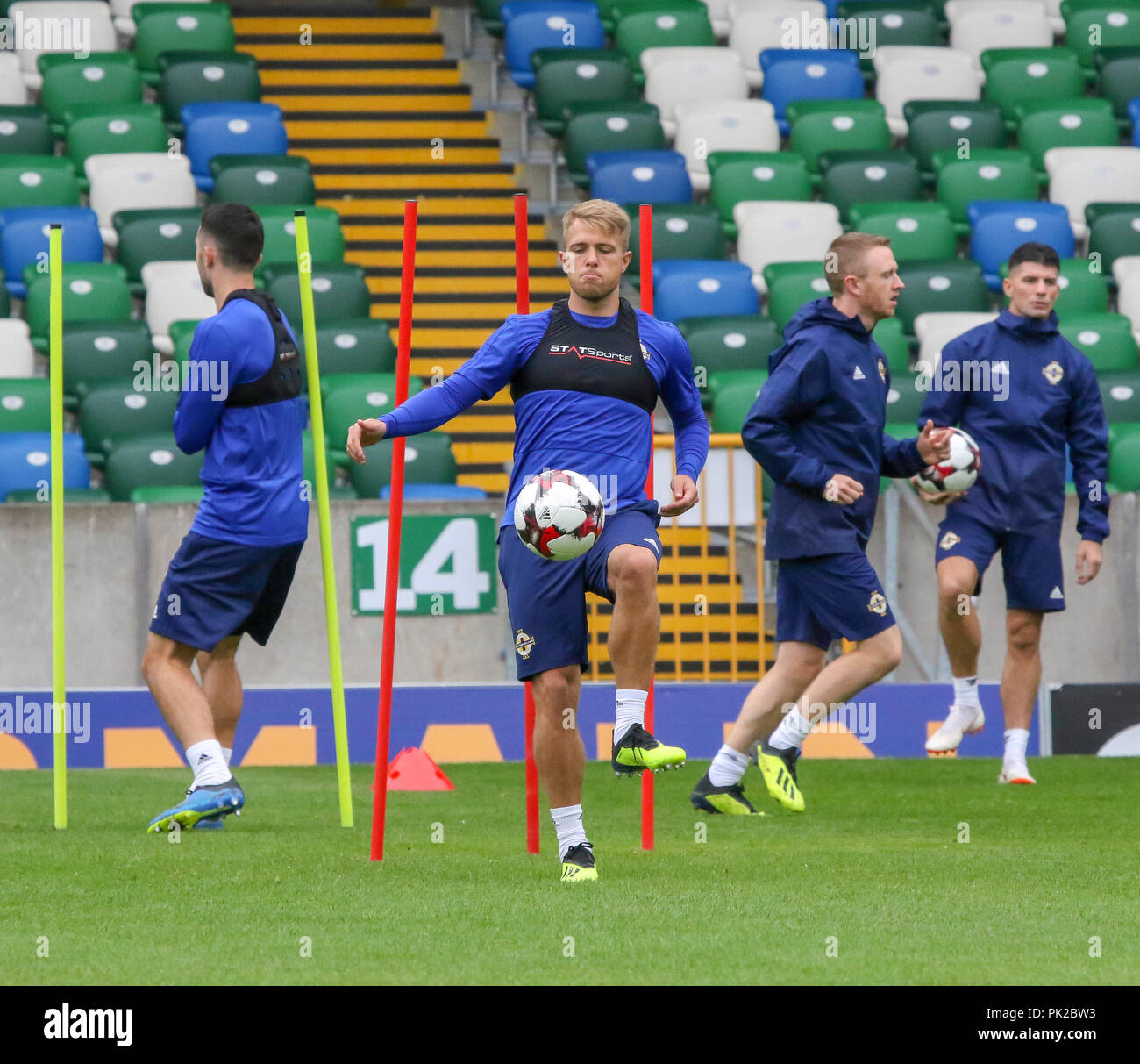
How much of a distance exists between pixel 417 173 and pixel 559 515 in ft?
35.3

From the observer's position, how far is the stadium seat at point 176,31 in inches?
618

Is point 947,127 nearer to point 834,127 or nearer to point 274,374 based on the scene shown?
point 834,127

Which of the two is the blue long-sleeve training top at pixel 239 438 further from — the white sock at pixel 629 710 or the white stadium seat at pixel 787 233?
the white stadium seat at pixel 787 233

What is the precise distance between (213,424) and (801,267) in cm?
711

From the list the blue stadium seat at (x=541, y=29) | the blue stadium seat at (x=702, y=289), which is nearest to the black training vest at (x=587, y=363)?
the blue stadium seat at (x=702, y=289)

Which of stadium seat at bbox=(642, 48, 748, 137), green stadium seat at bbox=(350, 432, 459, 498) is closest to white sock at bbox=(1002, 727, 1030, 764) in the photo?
green stadium seat at bbox=(350, 432, 459, 498)

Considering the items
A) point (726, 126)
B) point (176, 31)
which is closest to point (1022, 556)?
point (726, 126)

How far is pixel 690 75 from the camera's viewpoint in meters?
15.7

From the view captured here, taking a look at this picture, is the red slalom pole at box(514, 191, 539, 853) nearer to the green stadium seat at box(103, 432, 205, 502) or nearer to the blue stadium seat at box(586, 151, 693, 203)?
the green stadium seat at box(103, 432, 205, 502)

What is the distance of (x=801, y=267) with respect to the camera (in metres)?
13.3

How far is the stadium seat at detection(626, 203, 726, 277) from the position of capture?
13.9 m

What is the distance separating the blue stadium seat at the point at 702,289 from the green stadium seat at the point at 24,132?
179 inches

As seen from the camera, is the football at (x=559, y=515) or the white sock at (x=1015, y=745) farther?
the white sock at (x=1015, y=745)
